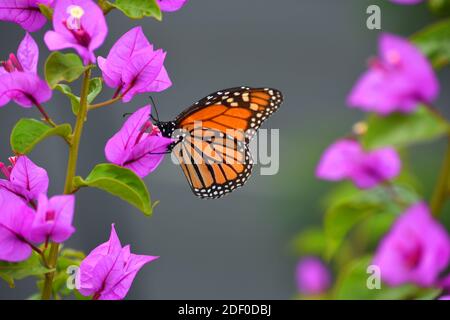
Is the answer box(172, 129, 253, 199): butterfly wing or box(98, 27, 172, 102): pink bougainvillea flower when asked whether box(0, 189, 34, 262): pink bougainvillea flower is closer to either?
box(98, 27, 172, 102): pink bougainvillea flower

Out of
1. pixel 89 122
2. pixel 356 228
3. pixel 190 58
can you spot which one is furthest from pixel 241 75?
pixel 356 228

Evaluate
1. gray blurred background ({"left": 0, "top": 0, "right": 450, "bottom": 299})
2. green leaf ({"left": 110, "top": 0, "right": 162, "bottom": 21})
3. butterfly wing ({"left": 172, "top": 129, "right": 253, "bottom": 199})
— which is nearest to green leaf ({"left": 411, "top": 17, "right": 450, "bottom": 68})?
green leaf ({"left": 110, "top": 0, "right": 162, "bottom": 21})

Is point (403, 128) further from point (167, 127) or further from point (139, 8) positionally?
point (167, 127)

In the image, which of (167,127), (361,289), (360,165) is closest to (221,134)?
(167,127)

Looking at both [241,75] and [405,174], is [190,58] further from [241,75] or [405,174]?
[405,174]

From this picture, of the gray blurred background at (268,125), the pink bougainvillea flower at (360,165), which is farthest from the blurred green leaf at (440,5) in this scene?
the gray blurred background at (268,125)

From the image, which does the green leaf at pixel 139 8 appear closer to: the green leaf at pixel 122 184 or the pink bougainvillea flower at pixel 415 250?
the green leaf at pixel 122 184

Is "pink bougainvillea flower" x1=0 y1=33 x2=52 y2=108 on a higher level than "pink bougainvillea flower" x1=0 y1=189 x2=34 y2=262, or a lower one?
higher
